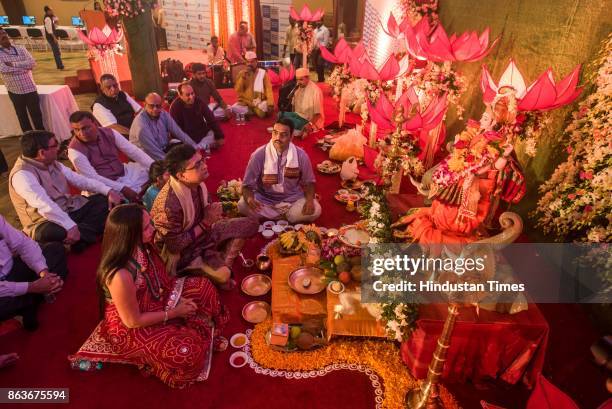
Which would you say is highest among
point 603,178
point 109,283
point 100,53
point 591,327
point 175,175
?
point 100,53

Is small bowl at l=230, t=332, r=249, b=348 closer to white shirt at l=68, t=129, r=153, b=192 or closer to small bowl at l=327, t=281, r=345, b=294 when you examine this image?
small bowl at l=327, t=281, r=345, b=294

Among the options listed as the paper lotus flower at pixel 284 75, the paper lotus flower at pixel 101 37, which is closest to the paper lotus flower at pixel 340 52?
the paper lotus flower at pixel 284 75

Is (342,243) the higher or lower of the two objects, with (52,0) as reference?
lower

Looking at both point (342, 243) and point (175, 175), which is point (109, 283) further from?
point (342, 243)

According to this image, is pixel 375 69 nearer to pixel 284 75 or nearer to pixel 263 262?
pixel 263 262

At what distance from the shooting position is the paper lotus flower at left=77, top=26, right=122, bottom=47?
6.93m

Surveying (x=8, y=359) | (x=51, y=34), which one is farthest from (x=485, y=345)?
(x=51, y=34)

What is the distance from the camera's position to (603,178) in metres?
2.54

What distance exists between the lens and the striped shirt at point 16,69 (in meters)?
5.71

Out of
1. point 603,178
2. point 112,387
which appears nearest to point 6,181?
point 112,387

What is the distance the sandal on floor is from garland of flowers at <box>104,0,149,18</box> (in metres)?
7.02

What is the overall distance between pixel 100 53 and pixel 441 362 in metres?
8.03

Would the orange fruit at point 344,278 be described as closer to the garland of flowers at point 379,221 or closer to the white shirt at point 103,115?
the garland of flowers at point 379,221

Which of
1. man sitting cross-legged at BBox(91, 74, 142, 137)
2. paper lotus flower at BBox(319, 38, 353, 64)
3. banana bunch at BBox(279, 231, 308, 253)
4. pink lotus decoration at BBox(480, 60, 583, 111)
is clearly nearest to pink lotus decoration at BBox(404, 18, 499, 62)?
pink lotus decoration at BBox(480, 60, 583, 111)
